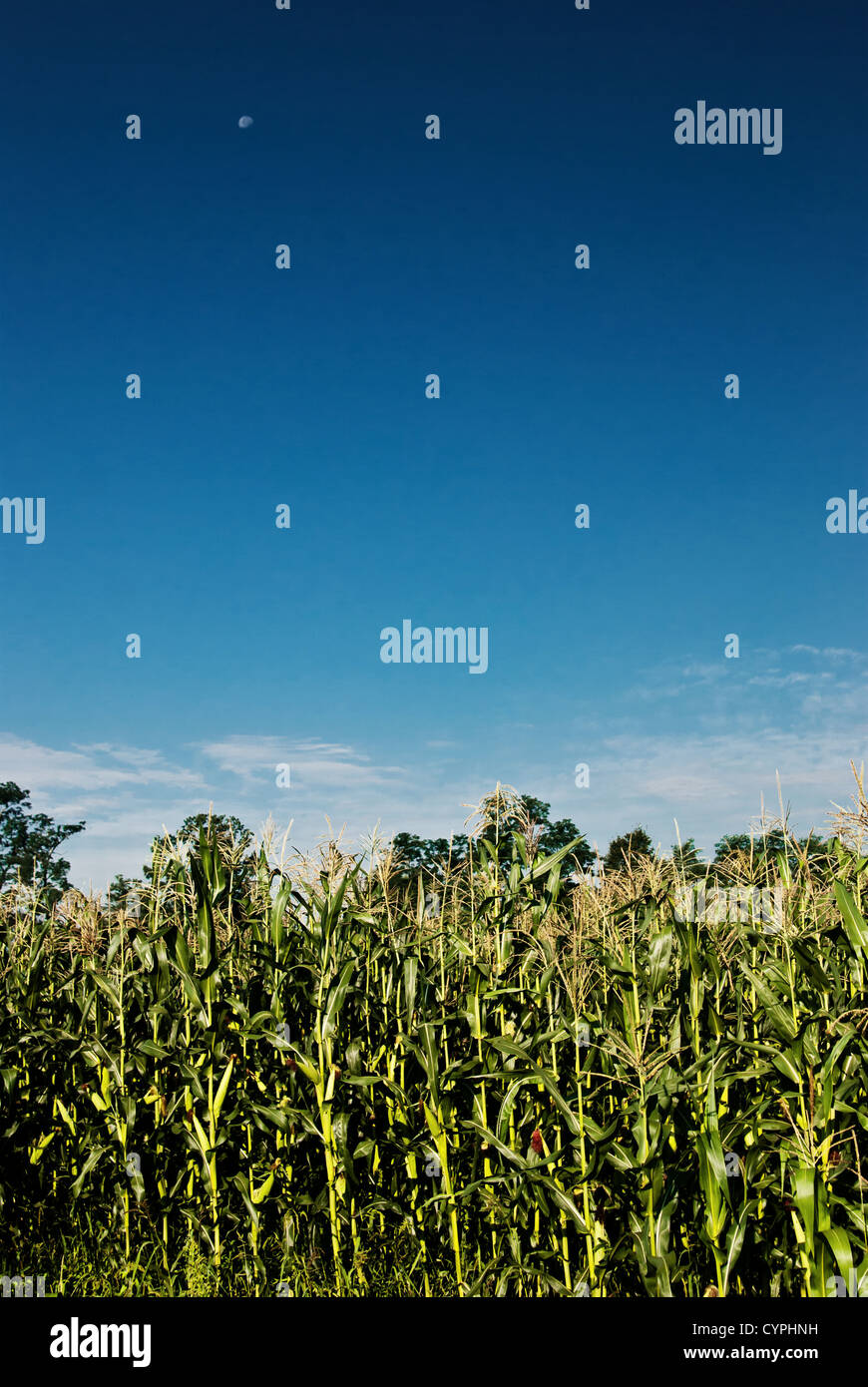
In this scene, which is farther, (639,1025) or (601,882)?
(601,882)

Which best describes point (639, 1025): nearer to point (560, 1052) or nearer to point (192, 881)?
point (560, 1052)

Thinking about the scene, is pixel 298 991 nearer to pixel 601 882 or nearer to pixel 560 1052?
pixel 560 1052

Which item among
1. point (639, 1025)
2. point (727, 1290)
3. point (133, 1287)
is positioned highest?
point (639, 1025)

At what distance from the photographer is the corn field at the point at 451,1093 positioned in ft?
16.6

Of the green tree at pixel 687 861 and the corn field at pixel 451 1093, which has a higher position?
the green tree at pixel 687 861

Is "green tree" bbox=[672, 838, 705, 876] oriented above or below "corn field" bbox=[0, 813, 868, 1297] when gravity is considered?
above

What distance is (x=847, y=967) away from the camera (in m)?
6.05

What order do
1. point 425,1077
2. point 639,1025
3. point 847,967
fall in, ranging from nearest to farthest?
point 639,1025
point 847,967
point 425,1077

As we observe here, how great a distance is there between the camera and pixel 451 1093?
243 inches

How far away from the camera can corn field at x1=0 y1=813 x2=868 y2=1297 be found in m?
5.06

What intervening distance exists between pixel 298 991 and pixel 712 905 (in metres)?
3.17

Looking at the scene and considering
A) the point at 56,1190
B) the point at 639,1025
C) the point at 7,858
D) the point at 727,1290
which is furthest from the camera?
the point at 7,858
